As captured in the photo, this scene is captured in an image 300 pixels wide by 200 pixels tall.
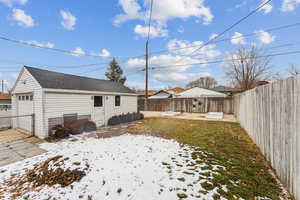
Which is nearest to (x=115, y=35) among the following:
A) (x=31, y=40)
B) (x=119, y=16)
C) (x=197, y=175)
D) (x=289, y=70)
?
(x=119, y=16)

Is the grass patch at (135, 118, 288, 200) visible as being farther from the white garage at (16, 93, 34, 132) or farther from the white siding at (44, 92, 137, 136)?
the white garage at (16, 93, 34, 132)

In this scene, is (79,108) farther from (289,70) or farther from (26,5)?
(289,70)

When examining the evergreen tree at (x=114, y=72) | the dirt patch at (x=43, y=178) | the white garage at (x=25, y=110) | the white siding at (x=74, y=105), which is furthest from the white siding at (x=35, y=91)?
the evergreen tree at (x=114, y=72)

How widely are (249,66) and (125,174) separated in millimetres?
22208

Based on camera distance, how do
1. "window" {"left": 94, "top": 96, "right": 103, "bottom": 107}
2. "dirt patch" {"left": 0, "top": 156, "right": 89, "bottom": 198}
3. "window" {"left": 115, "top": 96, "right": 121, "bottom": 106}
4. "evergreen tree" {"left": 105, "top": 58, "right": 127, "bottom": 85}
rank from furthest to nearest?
"evergreen tree" {"left": 105, "top": 58, "right": 127, "bottom": 85}, "window" {"left": 115, "top": 96, "right": 121, "bottom": 106}, "window" {"left": 94, "top": 96, "right": 103, "bottom": 107}, "dirt patch" {"left": 0, "top": 156, "right": 89, "bottom": 198}

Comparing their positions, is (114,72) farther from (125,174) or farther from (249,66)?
(125,174)

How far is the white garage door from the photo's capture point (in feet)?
21.7

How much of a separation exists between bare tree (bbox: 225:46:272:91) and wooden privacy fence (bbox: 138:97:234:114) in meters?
6.59

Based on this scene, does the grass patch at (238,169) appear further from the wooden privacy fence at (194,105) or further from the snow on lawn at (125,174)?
the wooden privacy fence at (194,105)

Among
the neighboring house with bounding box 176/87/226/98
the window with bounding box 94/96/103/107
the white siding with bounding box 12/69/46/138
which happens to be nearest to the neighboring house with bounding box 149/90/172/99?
the neighboring house with bounding box 176/87/226/98

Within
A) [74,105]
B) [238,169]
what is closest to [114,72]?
[74,105]

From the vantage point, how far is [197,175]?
9.02ft

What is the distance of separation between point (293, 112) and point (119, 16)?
11760mm

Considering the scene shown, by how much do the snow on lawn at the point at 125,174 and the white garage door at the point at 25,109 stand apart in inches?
154
